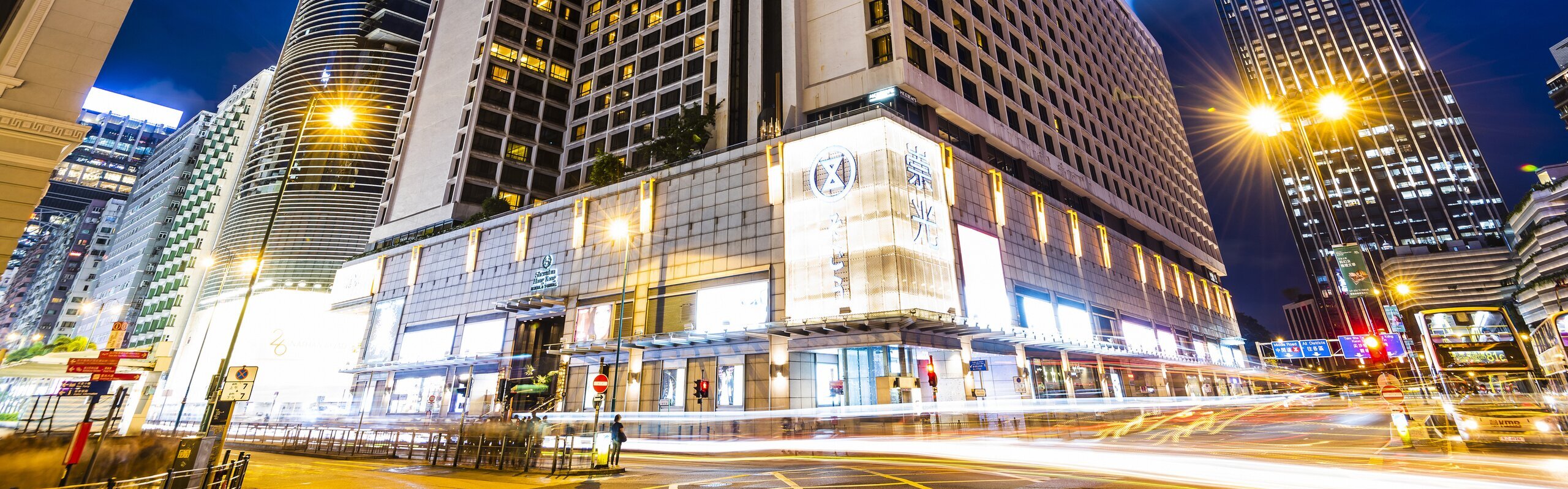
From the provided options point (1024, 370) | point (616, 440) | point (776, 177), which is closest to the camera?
point (616, 440)

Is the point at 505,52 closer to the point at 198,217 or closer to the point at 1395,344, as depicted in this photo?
the point at 1395,344

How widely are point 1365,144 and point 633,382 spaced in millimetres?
175734

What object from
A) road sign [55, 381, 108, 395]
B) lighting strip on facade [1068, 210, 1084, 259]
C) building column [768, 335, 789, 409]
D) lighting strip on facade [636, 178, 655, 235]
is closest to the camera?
road sign [55, 381, 108, 395]

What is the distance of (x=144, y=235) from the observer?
398ft

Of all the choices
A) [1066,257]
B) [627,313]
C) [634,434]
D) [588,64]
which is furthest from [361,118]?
[1066,257]

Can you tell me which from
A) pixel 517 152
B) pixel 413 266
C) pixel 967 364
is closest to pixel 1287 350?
pixel 967 364

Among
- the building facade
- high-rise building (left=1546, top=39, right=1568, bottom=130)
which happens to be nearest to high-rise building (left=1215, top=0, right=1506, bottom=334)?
high-rise building (left=1546, top=39, right=1568, bottom=130)

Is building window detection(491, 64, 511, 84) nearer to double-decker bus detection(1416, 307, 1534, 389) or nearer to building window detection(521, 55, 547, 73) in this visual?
building window detection(521, 55, 547, 73)

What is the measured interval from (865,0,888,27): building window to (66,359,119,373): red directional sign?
143 ft

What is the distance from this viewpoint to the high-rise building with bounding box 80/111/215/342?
11531 centimetres

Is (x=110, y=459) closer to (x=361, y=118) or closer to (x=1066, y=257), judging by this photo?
(x=1066, y=257)

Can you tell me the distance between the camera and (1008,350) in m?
42.7

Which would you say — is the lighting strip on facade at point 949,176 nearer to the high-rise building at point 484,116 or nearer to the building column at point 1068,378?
the building column at point 1068,378

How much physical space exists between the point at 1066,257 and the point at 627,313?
36.6m
